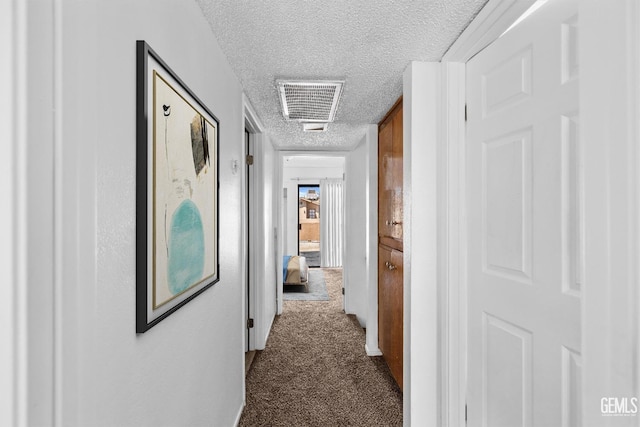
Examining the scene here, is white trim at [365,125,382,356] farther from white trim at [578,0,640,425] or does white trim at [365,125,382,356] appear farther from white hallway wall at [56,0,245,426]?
white trim at [578,0,640,425]

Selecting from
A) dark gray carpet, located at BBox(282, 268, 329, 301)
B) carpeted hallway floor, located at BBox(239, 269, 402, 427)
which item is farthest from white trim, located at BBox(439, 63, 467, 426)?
dark gray carpet, located at BBox(282, 268, 329, 301)

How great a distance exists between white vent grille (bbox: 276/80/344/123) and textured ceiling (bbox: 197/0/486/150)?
0.18 feet

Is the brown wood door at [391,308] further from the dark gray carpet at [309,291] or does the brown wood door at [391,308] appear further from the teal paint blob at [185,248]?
the dark gray carpet at [309,291]

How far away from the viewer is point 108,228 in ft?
2.73

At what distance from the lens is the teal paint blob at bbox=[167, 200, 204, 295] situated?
3.82 feet

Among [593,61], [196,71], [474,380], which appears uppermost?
[196,71]

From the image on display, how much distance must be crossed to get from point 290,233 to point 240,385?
5.53 metres

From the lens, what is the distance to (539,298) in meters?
1.26

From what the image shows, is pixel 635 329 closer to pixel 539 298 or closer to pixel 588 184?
pixel 588 184

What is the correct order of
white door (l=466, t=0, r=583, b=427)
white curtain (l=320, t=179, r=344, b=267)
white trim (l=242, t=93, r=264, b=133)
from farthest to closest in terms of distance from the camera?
white curtain (l=320, t=179, r=344, b=267)
white trim (l=242, t=93, r=264, b=133)
white door (l=466, t=0, r=583, b=427)

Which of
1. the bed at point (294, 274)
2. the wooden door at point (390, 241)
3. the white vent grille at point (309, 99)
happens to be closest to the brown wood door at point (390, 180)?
the wooden door at point (390, 241)

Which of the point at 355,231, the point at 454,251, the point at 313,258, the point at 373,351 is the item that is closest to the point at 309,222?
the point at 313,258

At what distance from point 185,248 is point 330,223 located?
660 cm

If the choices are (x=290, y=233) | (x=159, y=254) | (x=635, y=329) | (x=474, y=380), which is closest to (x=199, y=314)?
(x=159, y=254)
